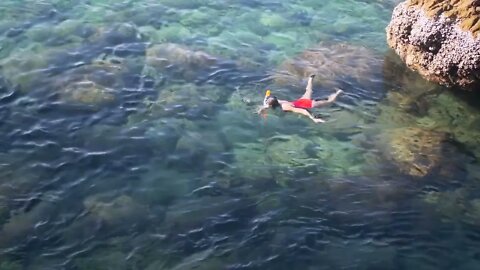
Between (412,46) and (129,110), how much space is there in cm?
851

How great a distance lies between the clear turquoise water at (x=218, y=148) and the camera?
40.1ft

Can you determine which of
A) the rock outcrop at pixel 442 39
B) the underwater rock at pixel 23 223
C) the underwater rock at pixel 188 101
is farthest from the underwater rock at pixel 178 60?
the underwater rock at pixel 23 223

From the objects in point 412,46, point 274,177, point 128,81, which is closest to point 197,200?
point 274,177

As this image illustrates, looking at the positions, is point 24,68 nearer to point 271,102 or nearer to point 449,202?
point 271,102

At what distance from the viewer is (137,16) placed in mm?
20203

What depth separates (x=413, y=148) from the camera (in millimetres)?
14945

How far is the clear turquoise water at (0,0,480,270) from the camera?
40.1ft

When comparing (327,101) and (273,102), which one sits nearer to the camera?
(273,102)

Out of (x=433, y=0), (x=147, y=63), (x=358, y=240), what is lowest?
(x=358, y=240)

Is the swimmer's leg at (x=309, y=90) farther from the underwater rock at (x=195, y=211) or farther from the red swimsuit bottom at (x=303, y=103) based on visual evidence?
the underwater rock at (x=195, y=211)

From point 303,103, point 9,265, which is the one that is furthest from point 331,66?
point 9,265

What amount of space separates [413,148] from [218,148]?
4.81 m

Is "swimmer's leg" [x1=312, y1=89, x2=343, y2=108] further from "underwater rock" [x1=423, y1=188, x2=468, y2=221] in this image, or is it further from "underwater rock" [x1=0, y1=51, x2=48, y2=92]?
"underwater rock" [x1=0, y1=51, x2=48, y2=92]

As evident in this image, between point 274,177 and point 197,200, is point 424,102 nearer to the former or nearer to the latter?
point 274,177
